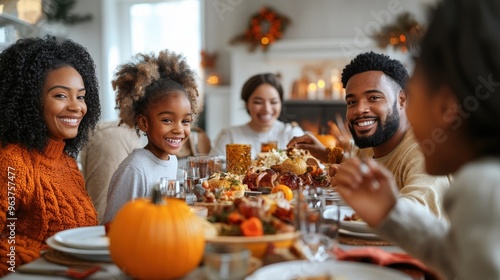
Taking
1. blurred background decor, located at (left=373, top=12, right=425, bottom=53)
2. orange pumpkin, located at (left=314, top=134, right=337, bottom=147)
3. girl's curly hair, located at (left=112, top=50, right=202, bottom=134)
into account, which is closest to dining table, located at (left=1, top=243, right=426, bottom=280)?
girl's curly hair, located at (left=112, top=50, right=202, bottom=134)

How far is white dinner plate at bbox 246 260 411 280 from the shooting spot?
1.09m

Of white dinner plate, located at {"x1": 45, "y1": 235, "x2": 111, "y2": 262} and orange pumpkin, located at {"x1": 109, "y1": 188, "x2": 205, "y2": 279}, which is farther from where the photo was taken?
white dinner plate, located at {"x1": 45, "y1": 235, "x2": 111, "y2": 262}

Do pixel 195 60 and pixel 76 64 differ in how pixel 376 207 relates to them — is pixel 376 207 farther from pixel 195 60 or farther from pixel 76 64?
pixel 195 60

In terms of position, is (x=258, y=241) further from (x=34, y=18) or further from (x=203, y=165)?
(x=34, y=18)

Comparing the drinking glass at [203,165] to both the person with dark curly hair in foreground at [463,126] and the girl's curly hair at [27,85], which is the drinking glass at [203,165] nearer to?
the girl's curly hair at [27,85]

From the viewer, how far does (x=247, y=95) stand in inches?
180

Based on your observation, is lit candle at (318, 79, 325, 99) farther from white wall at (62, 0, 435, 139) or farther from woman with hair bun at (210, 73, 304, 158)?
woman with hair bun at (210, 73, 304, 158)

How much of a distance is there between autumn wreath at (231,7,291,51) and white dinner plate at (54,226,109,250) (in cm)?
676

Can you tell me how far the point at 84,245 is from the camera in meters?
1.30

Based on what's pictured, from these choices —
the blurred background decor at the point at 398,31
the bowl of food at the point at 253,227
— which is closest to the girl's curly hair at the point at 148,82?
the bowl of food at the point at 253,227

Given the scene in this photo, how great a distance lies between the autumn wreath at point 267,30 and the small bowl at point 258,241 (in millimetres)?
6947

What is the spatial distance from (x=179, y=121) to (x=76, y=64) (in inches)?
20.0

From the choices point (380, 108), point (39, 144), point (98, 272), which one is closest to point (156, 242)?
point (98, 272)

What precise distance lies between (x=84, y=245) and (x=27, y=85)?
3.33ft
